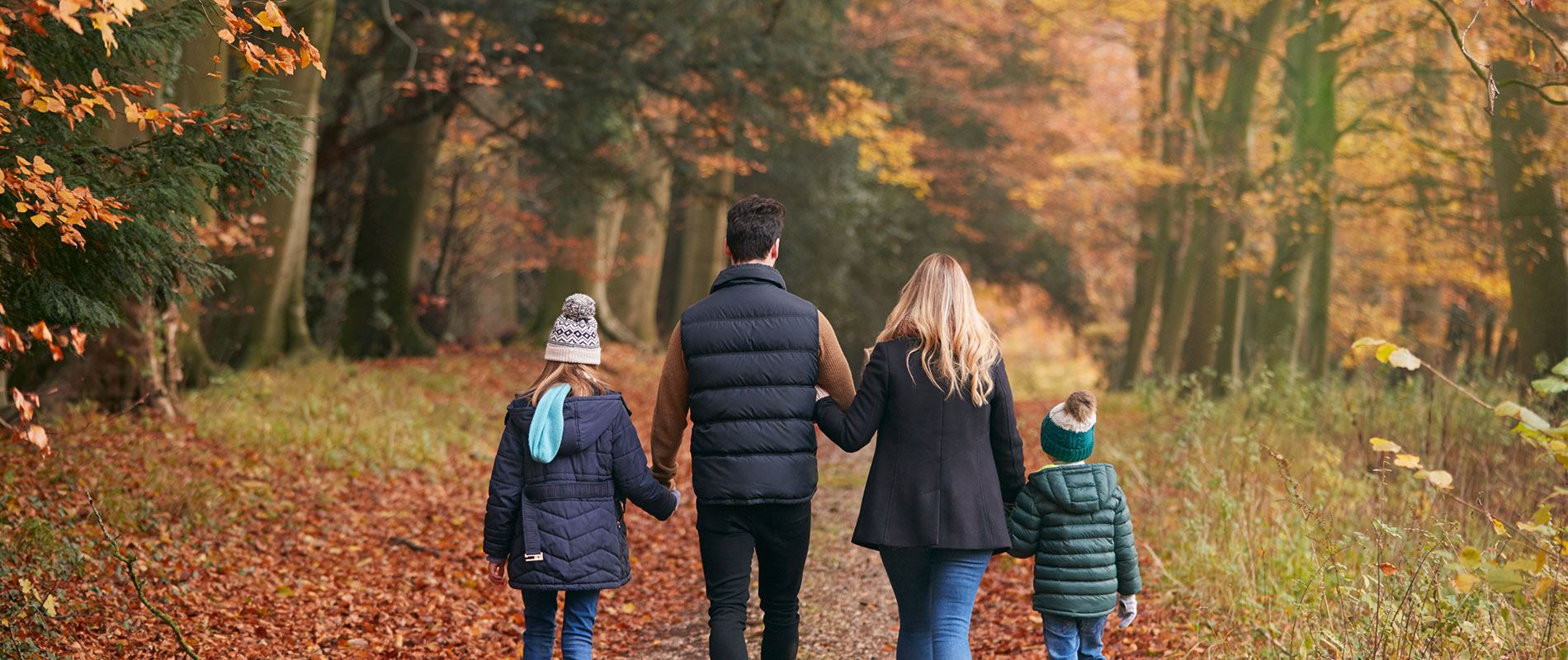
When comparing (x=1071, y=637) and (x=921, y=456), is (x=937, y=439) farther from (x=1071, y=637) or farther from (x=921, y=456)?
(x=1071, y=637)

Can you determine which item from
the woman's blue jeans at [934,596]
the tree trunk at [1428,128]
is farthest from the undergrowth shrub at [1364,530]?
the tree trunk at [1428,128]

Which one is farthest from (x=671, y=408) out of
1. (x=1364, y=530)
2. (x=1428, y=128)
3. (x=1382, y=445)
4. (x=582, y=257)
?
(x=582, y=257)

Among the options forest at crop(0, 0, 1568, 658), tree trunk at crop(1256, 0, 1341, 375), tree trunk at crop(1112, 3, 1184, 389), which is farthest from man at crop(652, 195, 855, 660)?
tree trunk at crop(1112, 3, 1184, 389)

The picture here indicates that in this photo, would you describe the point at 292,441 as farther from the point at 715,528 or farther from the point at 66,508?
the point at 715,528

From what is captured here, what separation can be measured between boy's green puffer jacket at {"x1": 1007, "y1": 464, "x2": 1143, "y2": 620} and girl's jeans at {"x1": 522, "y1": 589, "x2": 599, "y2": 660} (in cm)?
157

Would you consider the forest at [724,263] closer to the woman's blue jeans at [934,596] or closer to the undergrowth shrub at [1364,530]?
the undergrowth shrub at [1364,530]

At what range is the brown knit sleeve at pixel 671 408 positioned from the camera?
4594 mm

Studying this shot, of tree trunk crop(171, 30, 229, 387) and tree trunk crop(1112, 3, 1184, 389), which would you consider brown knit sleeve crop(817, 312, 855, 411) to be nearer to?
tree trunk crop(171, 30, 229, 387)

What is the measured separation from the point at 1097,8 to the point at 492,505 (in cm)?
1838

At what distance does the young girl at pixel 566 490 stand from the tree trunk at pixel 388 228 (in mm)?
12603

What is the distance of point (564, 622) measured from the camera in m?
4.68

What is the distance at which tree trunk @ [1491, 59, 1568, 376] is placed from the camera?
420 inches

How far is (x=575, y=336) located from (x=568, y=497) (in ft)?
1.92

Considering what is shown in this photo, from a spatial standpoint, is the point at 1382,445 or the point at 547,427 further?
the point at 547,427
